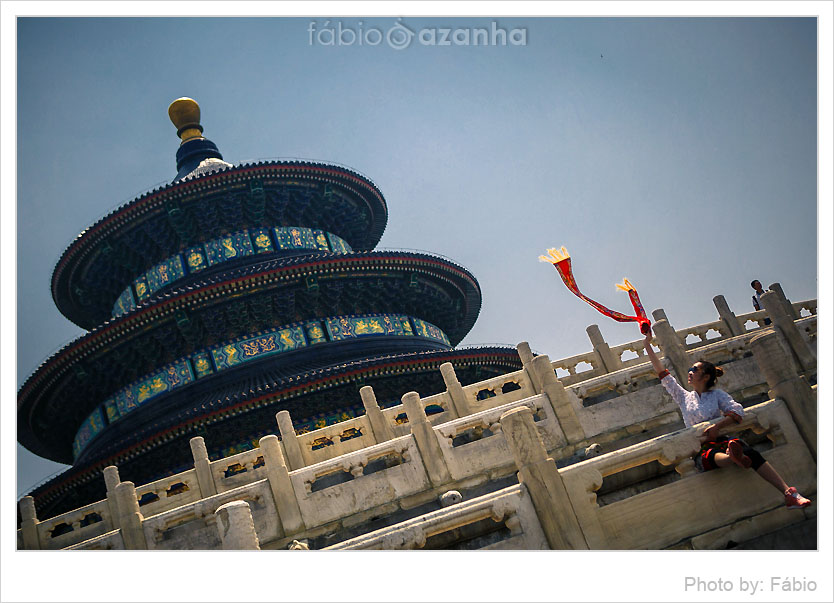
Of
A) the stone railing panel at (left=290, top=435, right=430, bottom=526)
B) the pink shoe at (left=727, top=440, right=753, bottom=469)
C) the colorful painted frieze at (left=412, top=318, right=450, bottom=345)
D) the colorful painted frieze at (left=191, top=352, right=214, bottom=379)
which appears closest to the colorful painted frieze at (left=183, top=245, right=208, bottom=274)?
the colorful painted frieze at (left=191, top=352, right=214, bottom=379)

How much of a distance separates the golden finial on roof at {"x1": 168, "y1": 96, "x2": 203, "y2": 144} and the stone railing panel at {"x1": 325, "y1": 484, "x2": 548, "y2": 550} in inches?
640

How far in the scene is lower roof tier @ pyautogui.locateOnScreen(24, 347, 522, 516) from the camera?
43.5ft

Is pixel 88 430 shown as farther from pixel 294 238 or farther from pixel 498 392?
pixel 498 392

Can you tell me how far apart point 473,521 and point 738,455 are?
5.68 ft

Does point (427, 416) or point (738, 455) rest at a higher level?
point (427, 416)

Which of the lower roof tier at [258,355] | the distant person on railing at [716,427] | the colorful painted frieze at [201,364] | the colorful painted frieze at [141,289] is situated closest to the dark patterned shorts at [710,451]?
the distant person on railing at [716,427]

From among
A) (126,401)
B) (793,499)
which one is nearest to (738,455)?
(793,499)

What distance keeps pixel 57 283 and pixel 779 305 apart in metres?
14.8

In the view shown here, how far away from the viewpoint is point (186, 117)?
20.0 meters

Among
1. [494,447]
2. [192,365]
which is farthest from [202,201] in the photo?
[494,447]

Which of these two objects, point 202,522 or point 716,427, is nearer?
point 716,427

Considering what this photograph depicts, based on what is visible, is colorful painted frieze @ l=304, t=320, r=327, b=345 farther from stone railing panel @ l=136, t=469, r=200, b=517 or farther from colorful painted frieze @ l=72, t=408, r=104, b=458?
stone railing panel @ l=136, t=469, r=200, b=517

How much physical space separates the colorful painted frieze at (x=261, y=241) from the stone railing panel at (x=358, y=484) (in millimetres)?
10195
